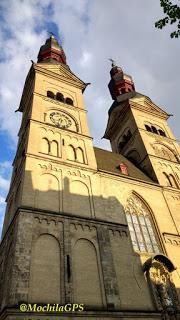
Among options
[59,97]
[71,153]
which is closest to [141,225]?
[71,153]

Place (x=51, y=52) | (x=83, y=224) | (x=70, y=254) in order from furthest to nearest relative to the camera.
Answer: (x=51, y=52), (x=83, y=224), (x=70, y=254)

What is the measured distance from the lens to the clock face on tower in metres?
20.8

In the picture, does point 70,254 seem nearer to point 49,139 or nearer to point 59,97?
point 49,139

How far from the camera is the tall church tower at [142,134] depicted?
912 inches

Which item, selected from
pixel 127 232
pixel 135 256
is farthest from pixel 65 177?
pixel 135 256

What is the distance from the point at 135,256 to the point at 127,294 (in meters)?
2.30

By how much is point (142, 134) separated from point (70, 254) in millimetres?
15699

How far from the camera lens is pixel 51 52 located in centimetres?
3231

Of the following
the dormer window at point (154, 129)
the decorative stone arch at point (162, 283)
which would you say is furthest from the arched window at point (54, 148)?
the dormer window at point (154, 129)

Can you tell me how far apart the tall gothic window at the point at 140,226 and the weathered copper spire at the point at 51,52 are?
20040 millimetres

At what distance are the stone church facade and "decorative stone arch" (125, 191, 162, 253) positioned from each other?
69mm

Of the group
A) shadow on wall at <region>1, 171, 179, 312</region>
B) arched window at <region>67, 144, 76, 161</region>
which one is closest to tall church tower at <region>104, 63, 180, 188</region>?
arched window at <region>67, 144, 76, 161</region>

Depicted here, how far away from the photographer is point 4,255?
14.4 m

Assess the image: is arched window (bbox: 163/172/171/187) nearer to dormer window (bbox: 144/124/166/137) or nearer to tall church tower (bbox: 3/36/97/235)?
dormer window (bbox: 144/124/166/137)
